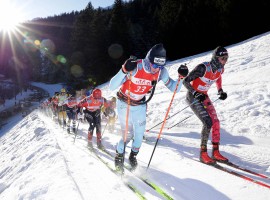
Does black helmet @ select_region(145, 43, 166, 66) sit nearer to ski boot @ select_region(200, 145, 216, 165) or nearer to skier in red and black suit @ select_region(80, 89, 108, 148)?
ski boot @ select_region(200, 145, 216, 165)

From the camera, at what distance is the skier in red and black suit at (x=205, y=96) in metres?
5.60

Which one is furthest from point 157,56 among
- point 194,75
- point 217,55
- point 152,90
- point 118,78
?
point 217,55

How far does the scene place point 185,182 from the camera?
194 inches

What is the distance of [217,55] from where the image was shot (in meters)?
5.62

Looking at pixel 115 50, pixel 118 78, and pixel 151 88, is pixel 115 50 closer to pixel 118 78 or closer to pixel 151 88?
pixel 151 88

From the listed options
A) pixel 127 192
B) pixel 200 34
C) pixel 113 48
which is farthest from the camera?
pixel 113 48

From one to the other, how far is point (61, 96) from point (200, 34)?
25418 mm

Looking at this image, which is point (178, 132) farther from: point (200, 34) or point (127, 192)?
point (200, 34)

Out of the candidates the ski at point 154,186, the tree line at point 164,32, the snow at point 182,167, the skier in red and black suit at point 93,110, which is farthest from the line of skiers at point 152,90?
the tree line at point 164,32

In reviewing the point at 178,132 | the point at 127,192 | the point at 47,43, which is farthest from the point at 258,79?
the point at 47,43

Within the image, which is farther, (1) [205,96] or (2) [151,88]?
(1) [205,96]

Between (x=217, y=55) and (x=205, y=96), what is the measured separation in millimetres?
900

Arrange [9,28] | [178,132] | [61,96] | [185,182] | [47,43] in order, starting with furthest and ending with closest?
1. [9,28]
2. [47,43]
3. [61,96]
4. [178,132]
5. [185,182]

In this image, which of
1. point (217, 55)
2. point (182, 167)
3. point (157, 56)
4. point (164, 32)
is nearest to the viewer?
point (157, 56)
